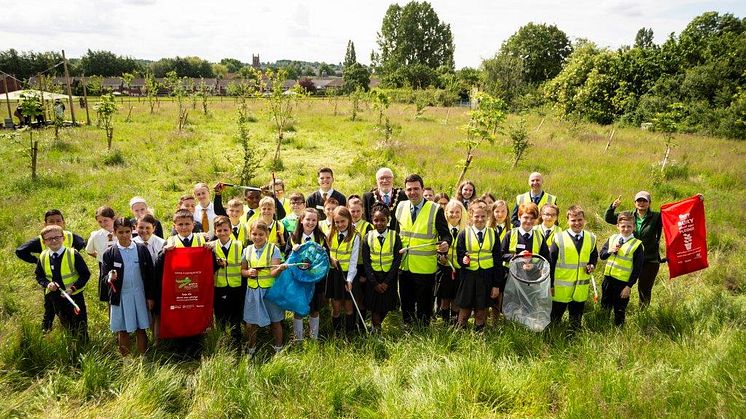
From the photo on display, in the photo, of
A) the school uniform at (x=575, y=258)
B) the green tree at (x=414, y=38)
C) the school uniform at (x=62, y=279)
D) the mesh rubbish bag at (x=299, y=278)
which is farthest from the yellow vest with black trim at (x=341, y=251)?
the green tree at (x=414, y=38)

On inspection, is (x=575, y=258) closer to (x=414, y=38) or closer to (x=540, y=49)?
(x=540, y=49)

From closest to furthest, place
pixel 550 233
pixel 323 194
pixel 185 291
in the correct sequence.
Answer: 1. pixel 185 291
2. pixel 550 233
3. pixel 323 194

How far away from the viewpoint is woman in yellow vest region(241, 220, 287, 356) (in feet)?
15.5

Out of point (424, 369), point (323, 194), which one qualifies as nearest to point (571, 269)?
point (424, 369)

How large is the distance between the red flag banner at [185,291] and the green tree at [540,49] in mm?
49233

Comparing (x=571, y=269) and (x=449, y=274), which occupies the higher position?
(x=571, y=269)

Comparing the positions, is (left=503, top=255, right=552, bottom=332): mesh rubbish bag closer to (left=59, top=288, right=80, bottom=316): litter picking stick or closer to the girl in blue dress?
the girl in blue dress

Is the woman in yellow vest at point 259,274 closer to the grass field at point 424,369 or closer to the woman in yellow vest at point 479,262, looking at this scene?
the grass field at point 424,369

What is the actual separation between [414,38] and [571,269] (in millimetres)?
65813

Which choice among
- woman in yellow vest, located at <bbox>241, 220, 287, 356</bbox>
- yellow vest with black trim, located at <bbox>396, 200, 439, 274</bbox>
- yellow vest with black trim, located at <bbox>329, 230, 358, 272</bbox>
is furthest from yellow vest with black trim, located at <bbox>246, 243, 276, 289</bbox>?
yellow vest with black trim, located at <bbox>396, 200, 439, 274</bbox>

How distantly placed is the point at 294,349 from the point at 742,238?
30.5 feet

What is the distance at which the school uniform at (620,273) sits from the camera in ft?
16.2

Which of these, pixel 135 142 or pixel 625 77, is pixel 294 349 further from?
pixel 625 77

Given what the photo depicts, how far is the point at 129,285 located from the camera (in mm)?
4430
